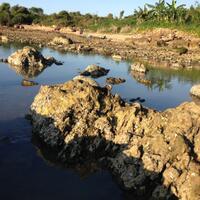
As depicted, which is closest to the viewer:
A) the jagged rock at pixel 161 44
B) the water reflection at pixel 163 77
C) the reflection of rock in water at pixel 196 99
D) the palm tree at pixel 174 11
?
the reflection of rock in water at pixel 196 99

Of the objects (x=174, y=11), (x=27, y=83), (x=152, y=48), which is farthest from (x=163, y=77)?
(x=174, y=11)

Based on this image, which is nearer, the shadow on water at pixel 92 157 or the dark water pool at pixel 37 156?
the dark water pool at pixel 37 156

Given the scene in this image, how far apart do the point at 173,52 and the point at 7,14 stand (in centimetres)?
8008

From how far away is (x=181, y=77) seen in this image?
67812 millimetres

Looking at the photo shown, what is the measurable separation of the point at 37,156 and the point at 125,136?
596 cm

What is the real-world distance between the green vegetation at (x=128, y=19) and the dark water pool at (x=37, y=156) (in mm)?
65866

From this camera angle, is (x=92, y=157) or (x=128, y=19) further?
(x=128, y=19)

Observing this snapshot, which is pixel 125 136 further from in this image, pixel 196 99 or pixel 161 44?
pixel 161 44

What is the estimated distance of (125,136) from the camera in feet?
85.9

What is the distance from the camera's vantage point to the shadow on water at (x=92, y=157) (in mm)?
23062

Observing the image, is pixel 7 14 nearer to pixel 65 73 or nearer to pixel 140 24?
pixel 140 24

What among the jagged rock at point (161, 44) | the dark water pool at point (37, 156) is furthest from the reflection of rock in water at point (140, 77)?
the jagged rock at point (161, 44)

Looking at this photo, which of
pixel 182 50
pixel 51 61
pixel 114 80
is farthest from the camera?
pixel 182 50

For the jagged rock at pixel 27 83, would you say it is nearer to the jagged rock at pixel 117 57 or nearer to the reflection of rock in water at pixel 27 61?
the reflection of rock in water at pixel 27 61
